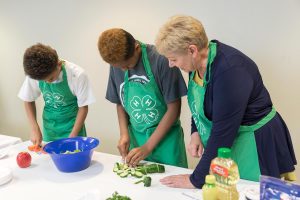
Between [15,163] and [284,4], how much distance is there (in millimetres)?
1869

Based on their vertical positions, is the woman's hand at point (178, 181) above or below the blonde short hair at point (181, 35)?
below

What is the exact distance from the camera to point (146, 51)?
1591 mm

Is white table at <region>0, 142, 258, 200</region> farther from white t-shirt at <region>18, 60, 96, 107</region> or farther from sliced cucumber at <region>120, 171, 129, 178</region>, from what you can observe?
white t-shirt at <region>18, 60, 96, 107</region>

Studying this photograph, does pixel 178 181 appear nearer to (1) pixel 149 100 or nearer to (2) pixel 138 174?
(2) pixel 138 174

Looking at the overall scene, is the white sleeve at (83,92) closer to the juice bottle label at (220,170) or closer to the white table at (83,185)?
the white table at (83,185)

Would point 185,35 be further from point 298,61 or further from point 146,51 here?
point 298,61

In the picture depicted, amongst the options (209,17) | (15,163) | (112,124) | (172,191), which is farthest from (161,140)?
(112,124)

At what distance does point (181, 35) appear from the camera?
3.65 feet

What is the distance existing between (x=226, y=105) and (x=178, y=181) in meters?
0.38

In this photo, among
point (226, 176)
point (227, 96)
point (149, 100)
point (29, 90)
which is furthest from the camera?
point (29, 90)

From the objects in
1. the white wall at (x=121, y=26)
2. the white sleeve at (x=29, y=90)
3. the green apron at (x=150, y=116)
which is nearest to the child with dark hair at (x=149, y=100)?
the green apron at (x=150, y=116)

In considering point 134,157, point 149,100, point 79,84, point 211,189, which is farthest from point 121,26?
point 211,189

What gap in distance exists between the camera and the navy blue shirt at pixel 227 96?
1094 millimetres

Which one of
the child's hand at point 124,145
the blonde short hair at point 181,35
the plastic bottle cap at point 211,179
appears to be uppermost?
the blonde short hair at point 181,35
